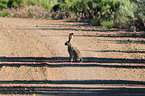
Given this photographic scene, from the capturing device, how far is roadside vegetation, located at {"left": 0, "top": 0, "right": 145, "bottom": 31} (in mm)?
20562

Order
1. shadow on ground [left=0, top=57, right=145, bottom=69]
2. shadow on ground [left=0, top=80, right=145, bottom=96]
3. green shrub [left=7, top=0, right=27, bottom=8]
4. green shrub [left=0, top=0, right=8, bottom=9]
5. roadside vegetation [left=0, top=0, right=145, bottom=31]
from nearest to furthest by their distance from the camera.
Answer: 1. shadow on ground [left=0, top=80, right=145, bottom=96]
2. shadow on ground [left=0, top=57, right=145, bottom=69]
3. roadside vegetation [left=0, top=0, right=145, bottom=31]
4. green shrub [left=7, top=0, right=27, bottom=8]
5. green shrub [left=0, top=0, right=8, bottom=9]

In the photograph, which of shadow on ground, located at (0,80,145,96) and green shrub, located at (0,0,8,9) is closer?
shadow on ground, located at (0,80,145,96)

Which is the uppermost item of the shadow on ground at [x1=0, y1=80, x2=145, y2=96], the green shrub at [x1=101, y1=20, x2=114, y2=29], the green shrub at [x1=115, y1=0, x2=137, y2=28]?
the green shrub at [x1=115, y1=0, x2=137, y2=28]

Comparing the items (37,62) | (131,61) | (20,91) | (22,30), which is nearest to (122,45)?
(131,61)

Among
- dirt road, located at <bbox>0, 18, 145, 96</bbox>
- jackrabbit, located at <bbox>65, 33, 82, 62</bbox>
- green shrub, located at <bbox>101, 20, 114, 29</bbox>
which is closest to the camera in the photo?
dirt road, located at <bbox>0, 18, 145, 96</bbox>

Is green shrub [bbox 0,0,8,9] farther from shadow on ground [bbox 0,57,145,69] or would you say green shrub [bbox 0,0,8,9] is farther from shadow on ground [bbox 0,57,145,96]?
shadow on ground [bbox 0,57,145,96]

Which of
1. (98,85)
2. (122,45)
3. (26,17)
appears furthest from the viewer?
(26,17)

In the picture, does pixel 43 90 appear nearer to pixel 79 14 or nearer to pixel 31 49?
pixel 31 49

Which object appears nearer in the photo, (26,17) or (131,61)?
(131,61)

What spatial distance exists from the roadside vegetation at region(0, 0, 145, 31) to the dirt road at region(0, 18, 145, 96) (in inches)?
160

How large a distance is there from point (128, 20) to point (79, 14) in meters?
5.96

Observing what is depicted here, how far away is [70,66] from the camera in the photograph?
1009 centimetres

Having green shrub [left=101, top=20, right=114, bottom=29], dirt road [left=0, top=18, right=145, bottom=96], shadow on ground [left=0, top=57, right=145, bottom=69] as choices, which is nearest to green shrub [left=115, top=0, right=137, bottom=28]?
green shrub [left=101, top=20, right=114, bottom=29]

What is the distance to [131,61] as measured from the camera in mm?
11320
